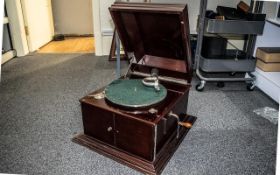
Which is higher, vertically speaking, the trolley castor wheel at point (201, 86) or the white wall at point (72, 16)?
the white wall at point (72, 16)

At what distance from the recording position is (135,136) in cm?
112

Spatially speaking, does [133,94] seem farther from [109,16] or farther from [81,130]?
[109,16]

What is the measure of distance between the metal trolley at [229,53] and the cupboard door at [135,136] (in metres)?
1.16

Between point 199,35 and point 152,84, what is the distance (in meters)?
1.08

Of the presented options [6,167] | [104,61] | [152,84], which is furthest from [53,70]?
[152,84]

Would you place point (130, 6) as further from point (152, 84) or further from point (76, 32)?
point (76, 32)

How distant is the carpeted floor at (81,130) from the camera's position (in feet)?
3.98

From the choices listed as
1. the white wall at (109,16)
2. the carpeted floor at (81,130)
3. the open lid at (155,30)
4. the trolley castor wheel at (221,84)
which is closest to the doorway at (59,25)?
the white wall at (109,16)

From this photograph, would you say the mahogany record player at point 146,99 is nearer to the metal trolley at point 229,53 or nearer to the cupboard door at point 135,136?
the cupboard door at point 135,136

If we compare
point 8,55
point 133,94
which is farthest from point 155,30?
point 8,55

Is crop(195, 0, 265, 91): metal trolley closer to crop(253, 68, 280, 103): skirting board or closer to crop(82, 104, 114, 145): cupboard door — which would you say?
crop(253, 68, 280, 103): skirting board

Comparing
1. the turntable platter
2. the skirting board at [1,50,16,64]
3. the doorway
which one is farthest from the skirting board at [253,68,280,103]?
the skirting board at [1,50,16,64]

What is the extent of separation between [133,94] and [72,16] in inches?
144

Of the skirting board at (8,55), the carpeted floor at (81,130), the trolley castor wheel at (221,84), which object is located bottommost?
the carpeted floor at (81,130)
